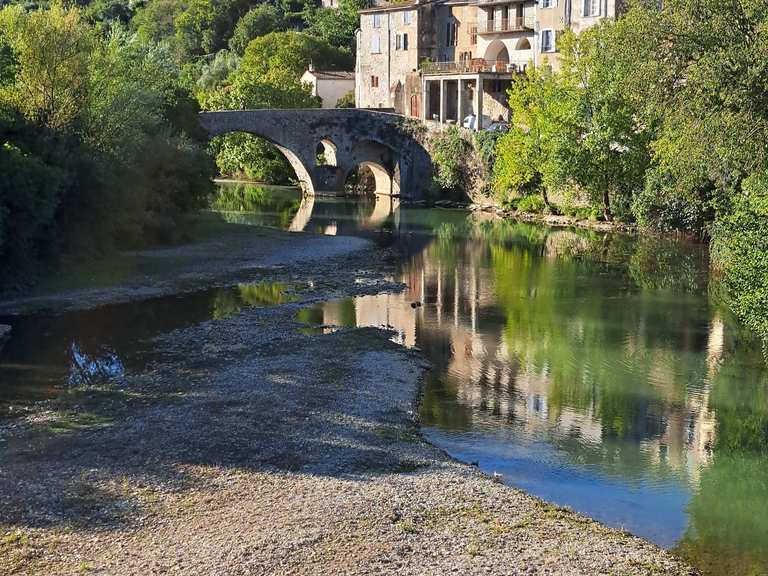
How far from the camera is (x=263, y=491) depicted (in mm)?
18125

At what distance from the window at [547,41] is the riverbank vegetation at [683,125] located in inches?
442

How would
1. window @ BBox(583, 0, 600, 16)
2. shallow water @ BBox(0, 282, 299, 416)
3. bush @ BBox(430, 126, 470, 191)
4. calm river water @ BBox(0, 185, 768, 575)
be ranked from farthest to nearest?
bush @ BBox(430, 126, 470, 191), window @ BBox(583, 0, 600, 16), shallow water @ BBox(0, 282, 299, 416), calm river water @ BBox(0, 185, 768, 575)

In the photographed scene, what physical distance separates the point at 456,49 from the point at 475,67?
397 inches

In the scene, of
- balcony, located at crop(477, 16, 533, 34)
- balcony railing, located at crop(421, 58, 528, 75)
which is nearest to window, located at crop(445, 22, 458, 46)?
balcony, located at crop(477, 16, 533, 34)

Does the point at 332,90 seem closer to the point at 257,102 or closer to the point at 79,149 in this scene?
the point at 257,102

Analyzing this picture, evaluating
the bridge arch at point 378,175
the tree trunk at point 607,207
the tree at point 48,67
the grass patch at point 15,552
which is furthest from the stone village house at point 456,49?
the grass patch at point 15,552

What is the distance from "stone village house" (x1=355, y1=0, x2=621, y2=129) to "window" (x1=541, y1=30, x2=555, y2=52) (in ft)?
0.21

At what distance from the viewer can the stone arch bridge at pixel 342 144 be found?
7031 cm

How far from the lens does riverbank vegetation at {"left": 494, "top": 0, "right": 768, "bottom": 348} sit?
98.3 ft

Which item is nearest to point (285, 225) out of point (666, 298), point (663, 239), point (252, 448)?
point (663, 239)

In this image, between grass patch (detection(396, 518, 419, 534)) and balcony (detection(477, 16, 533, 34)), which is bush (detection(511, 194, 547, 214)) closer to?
balcony (detection(477, 16, 533, 34))

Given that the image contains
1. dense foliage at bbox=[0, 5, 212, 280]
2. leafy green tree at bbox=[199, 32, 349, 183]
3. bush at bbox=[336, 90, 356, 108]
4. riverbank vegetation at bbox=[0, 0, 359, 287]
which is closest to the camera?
dense foliage at bbox=[0, 5, 212, 280]

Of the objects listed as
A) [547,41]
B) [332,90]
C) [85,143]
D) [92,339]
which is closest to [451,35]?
[547,41]

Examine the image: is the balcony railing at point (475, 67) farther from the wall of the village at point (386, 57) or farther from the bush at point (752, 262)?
the bush at point (752, 262)
